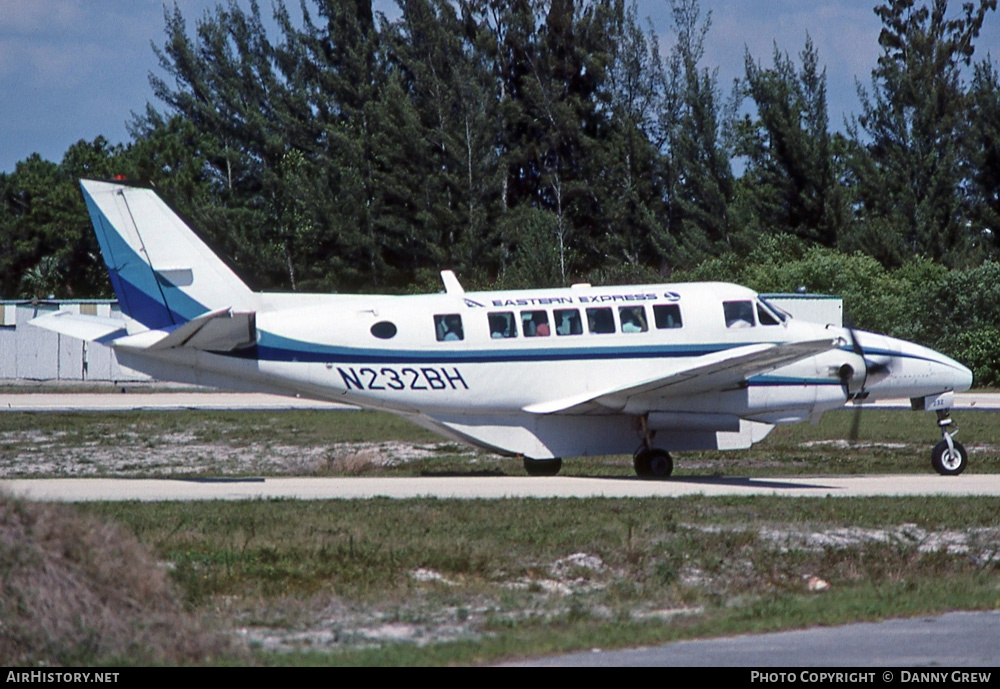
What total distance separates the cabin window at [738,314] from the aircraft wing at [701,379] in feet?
1.49

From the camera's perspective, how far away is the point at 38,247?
261 ft

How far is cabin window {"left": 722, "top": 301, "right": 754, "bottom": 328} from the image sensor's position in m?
22.8

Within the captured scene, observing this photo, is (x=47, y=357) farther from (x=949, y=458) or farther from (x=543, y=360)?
(x=949, y=458)

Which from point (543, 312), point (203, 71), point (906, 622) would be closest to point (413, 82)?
point (203, 71)

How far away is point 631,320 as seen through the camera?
22.4 meters

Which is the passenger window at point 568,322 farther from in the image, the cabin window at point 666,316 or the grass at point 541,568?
the grass at point 541,568

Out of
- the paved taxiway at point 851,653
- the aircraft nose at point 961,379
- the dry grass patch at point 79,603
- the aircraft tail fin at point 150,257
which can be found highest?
the aircraft tail fin at point 150,257

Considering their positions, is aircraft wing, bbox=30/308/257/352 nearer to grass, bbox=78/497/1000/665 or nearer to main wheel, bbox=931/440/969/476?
grass, bbox=78/497/1000/665

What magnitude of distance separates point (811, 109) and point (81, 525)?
62.0 meters

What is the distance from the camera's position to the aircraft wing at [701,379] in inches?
822

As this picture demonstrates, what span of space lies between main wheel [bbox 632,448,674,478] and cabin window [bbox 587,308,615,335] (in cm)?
238

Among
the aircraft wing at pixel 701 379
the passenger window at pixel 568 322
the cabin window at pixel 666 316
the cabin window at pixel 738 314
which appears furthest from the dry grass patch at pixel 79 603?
the cabin window at pixel 738 314

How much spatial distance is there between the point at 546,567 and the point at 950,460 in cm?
1198
